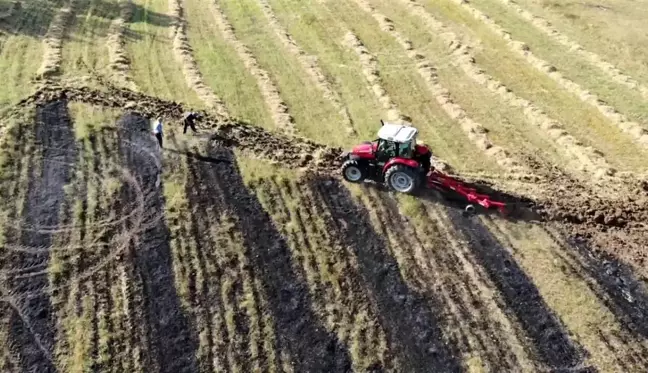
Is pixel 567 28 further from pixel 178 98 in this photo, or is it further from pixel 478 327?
pixel 478 327

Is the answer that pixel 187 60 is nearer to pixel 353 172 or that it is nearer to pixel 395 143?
pixel 353 172

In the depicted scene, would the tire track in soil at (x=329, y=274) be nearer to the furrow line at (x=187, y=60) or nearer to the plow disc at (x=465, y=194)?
the plow disc at (x=465, y=194)

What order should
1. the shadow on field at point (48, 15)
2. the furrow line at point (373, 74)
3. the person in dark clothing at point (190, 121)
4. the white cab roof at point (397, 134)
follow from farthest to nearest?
the shadow on field at point (48, 15) → the furrow line at point (373, 74) → the person in dark clothing at point (190, 121) → the white cab roof at point (397, 134)

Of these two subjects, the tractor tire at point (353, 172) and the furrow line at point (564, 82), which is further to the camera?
the furrow line at point (564, 82)

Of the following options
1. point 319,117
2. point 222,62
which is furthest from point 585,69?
point 222,62

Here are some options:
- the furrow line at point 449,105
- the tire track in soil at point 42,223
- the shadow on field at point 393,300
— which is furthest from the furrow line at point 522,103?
the tire track in soil at point 42,223

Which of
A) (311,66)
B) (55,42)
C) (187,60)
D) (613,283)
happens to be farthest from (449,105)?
(55,42)
